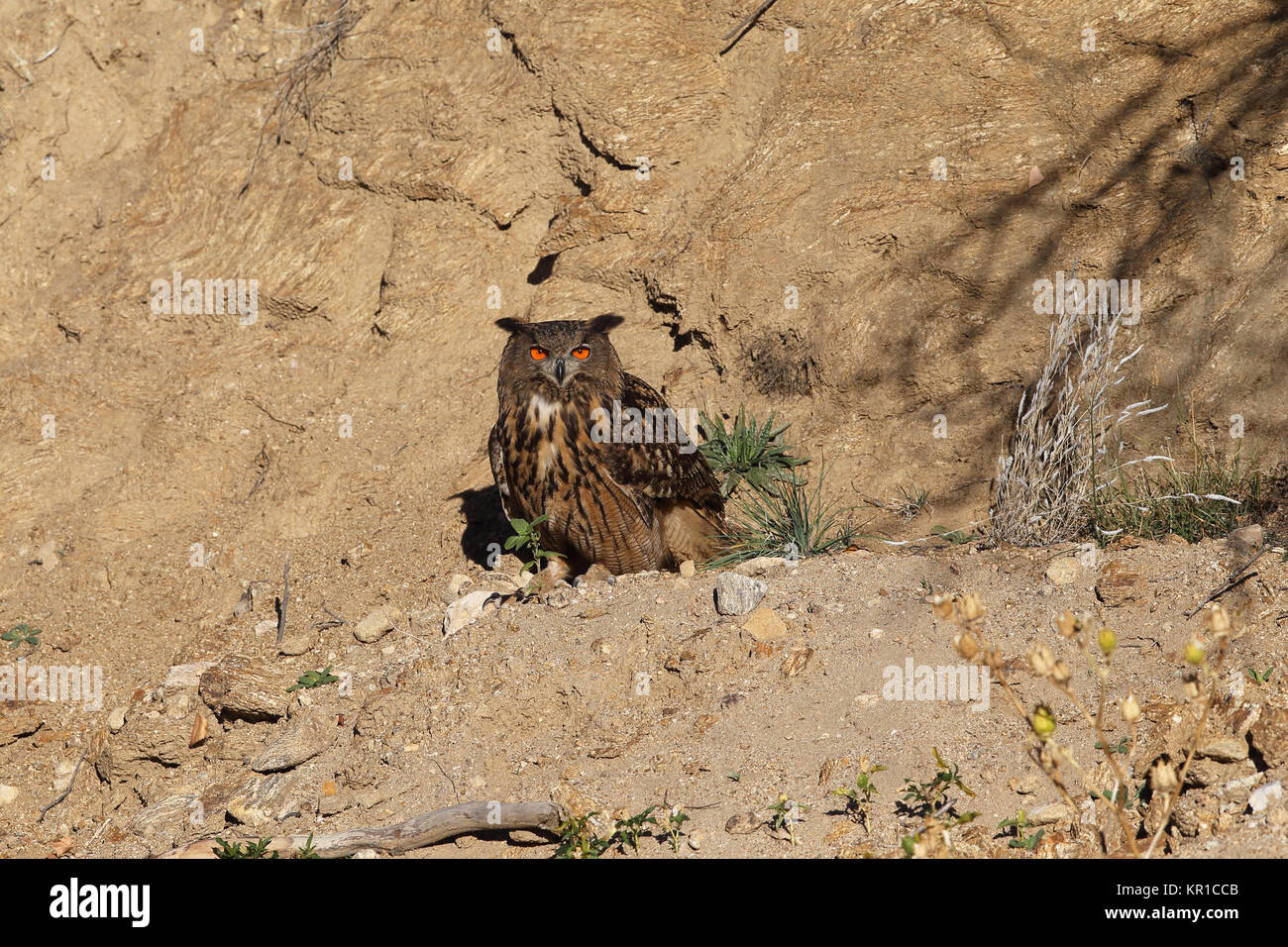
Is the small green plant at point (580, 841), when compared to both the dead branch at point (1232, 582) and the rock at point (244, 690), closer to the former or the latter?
the rock at point (244, 690)

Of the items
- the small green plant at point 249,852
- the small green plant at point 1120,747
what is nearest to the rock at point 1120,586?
the small green plant at point 1120,747

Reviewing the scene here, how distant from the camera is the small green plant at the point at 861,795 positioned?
10.4 ft

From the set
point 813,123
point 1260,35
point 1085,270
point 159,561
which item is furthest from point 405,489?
point 1260,35

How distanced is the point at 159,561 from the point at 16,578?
808 millimetres

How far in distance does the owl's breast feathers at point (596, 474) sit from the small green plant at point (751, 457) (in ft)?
1.41

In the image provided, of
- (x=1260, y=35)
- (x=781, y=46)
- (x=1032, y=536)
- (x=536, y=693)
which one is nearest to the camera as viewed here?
(x=536, y=693)

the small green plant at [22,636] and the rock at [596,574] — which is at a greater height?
the rock at [596,574]

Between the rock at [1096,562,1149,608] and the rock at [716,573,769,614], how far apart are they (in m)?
1.33

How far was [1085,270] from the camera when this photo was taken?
567 cm

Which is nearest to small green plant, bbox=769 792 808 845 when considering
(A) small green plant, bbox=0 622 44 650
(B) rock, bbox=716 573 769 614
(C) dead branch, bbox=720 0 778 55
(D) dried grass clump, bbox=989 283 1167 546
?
(B) rock, bbox=716 573 769 614

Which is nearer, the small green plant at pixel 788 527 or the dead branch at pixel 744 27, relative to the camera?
the small green plant at pixel 788 527

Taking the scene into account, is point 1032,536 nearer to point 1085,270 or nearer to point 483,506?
point 1085,270

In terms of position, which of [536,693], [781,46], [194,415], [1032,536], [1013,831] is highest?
[781,46]

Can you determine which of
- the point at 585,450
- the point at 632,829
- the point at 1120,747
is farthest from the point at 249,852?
the point at 1120,747
